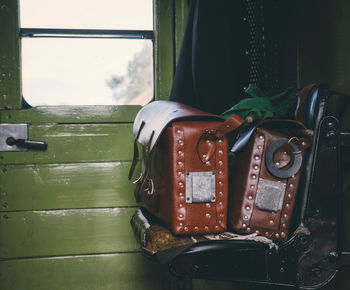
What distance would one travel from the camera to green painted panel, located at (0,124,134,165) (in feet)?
5.90

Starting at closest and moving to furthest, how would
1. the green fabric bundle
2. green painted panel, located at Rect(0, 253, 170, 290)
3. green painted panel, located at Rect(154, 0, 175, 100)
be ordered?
1. the green fabric bundle
2. green painted panel, located at Rect(0, 253, 170, 290)
3. green painted panel, located at Rect(154, 0, 175, 100)

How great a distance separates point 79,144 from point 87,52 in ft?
1.52

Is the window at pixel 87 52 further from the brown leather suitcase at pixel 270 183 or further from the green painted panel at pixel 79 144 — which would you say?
the brown leather suitcase at pixel 270 183

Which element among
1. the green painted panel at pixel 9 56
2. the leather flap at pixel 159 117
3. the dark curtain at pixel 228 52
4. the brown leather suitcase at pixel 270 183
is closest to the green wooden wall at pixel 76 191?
the green painted panel at pixel 9 56

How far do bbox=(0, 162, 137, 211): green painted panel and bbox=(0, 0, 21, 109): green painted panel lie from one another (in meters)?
0.34

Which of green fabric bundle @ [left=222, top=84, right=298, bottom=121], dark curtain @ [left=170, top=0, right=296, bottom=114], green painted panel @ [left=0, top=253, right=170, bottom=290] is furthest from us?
green painted panel @ [left=0, top=253, right=170, bottom=290]

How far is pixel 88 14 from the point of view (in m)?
1.86

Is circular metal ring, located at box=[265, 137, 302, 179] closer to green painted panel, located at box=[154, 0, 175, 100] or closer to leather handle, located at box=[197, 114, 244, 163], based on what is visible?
leather handle, located at box=[197, 114, 244, 163]

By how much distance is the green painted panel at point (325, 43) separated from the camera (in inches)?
56.5

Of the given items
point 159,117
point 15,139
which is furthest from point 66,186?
A: point 159,117

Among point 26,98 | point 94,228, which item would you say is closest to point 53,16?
point 26,98

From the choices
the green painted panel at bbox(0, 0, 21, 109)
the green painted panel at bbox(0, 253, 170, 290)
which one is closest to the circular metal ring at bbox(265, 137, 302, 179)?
the green painted panel at bbox(0, 253, 170, 290)

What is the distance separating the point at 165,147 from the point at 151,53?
0.90m

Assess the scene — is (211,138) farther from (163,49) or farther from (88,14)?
(88,14)
